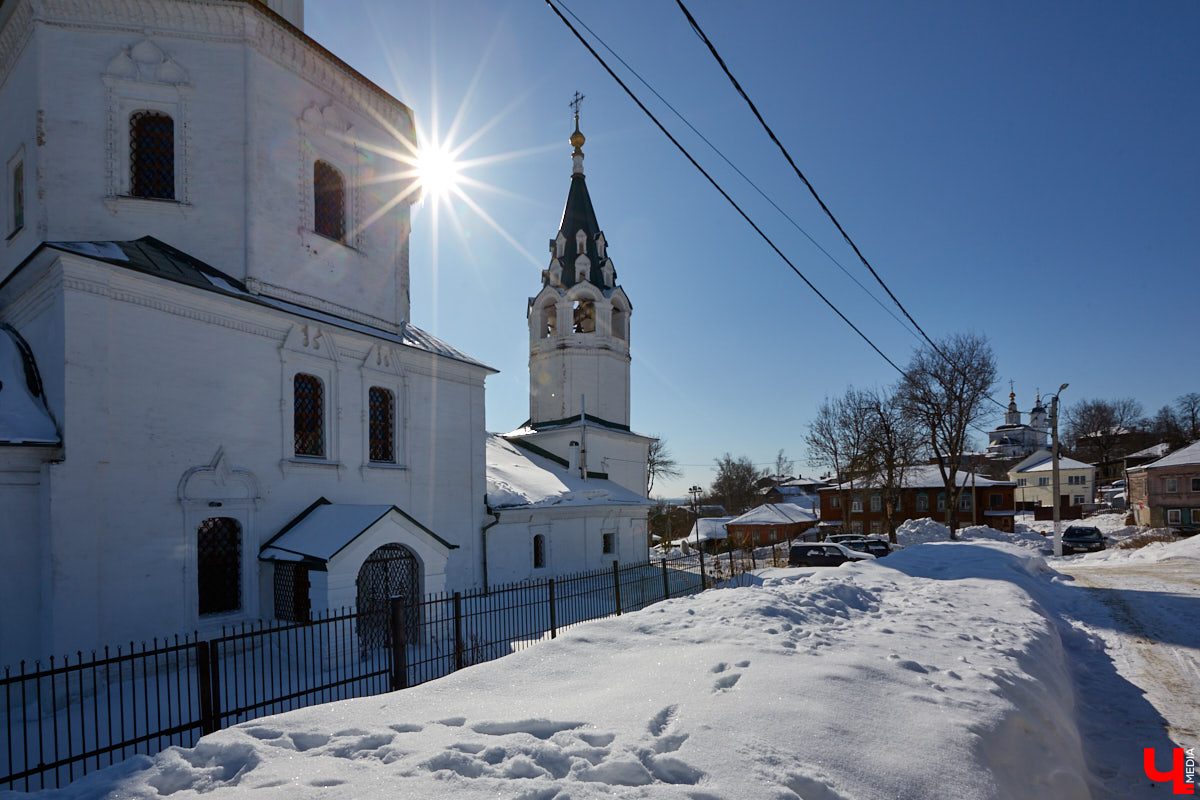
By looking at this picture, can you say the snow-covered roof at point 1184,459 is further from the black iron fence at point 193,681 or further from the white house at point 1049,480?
the black iron fence at point 193,681

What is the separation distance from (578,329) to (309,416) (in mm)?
16119

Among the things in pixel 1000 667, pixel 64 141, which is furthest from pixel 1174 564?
pixel 64 141

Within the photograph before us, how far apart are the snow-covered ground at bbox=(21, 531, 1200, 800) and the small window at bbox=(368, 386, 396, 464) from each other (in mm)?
9618

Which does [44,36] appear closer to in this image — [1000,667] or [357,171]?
[357,171]

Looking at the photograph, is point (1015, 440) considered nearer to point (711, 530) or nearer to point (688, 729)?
point (711, 530)

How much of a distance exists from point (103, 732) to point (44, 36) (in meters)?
13.1

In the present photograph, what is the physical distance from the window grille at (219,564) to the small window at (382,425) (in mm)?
3906

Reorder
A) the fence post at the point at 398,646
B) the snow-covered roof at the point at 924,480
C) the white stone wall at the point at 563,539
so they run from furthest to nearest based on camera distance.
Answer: the snow-covered roof at the point at 924,480 → the white stone wall at the point at 563,539 → the fence post at the point at 398,646

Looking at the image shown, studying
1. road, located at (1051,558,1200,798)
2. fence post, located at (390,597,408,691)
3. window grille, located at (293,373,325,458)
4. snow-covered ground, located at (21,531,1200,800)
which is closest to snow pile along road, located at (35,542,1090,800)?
snow-covered ground, located at (21,531,1200,800)

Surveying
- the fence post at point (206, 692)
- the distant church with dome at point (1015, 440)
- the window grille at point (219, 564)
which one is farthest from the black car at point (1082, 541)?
the distant church with dome at point (1015, 440)

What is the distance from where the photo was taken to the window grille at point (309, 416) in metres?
13.7

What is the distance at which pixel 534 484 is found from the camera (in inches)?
878

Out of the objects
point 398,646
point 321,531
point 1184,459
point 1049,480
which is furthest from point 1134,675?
point 1049,480

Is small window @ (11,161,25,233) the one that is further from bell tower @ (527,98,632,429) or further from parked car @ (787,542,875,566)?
parked car @ (787,542,875,566)
